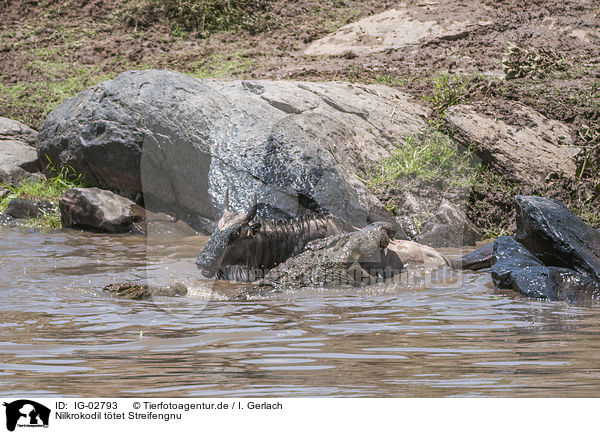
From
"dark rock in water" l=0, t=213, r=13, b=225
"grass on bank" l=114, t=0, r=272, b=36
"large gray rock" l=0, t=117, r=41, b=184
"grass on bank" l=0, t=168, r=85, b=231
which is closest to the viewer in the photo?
"dark rock in water" l=0, t=213, r=13, b=225

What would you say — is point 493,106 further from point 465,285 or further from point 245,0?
point 245,0

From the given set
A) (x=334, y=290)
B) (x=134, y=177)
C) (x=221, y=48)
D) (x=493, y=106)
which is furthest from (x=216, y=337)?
(x=221, y=48)

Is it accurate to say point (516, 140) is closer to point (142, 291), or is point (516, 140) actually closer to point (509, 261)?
point (509, 261)

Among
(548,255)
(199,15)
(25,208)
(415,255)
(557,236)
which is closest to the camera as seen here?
(557,236)

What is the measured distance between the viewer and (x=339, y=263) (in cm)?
604

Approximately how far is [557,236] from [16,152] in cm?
852

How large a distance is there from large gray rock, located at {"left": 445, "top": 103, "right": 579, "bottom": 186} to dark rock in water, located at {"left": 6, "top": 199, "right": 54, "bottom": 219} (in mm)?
5804

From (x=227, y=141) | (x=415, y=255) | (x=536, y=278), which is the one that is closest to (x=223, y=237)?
(x=415, y=255)

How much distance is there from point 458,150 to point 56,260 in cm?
549

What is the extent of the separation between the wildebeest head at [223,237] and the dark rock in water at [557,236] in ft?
7.74

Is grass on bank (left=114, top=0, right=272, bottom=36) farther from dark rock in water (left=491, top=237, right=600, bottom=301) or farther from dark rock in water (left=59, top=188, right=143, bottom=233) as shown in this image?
dark rock in water (left=491, top=237, right=600, bottom=301)

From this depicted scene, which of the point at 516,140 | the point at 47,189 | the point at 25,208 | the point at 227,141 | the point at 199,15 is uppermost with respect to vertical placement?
the point at 199,15

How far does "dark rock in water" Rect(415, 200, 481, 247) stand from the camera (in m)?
8.21
